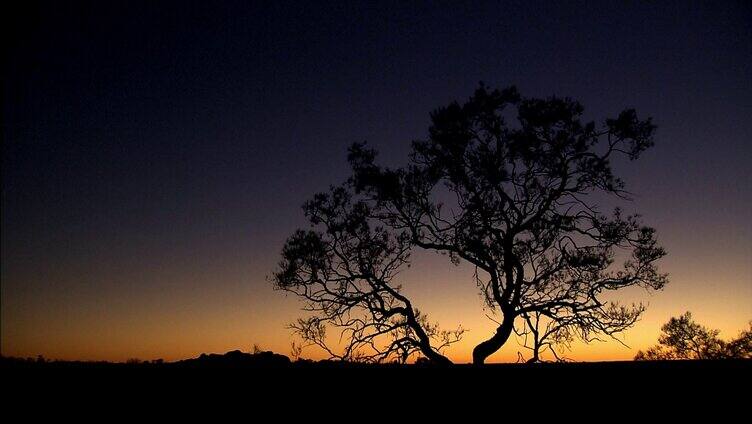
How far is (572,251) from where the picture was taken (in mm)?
16219

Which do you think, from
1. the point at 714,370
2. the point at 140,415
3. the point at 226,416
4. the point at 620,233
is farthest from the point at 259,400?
the point at 620,233

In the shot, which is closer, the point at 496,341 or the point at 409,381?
the point at 409,381

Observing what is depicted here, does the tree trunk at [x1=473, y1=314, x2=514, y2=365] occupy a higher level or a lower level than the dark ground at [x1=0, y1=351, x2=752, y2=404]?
higher

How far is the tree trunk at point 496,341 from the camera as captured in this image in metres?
15.9

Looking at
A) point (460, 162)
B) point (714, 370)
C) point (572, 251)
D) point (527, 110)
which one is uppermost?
point (527, 110)

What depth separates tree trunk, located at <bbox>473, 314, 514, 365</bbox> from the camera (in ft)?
52.0

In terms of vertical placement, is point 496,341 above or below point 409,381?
above

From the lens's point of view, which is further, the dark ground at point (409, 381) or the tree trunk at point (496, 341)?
the tree trunk at point (496, 341)

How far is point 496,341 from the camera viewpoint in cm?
1583

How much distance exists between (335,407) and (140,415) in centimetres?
141

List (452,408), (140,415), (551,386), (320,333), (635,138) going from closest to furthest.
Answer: (140,415), (452,408), (551,386), (635,138), (320,333)

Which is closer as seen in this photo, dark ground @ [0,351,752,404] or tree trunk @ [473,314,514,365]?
dark ground @ [0,351,752,404]

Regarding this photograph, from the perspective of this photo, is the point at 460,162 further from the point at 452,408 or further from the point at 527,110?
the point at 452,408

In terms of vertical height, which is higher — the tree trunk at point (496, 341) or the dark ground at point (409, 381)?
the tree trunk at point (496, 341)
